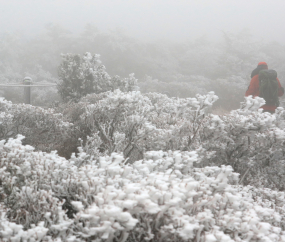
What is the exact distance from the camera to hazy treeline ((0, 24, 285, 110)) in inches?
742

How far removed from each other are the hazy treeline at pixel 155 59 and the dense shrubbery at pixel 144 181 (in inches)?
494

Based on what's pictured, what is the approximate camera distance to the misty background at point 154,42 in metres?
19.5

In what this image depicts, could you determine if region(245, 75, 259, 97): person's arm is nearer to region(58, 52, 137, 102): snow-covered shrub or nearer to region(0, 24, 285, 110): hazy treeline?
region(58, 52, 137, 102): snow-covered shrub

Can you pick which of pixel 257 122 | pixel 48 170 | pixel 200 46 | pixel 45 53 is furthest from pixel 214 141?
pixel 200 46

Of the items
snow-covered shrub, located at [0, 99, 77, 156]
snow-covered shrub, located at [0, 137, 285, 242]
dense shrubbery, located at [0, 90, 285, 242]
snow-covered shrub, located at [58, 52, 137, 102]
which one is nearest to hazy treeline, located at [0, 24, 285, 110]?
snow-covered shrub, located at [58, 52, 137, 102]

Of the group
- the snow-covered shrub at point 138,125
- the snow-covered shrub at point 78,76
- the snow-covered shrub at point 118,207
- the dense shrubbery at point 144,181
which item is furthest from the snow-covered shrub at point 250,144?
the snow-covered shrub at point 78,76

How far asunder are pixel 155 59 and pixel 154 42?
15.4 feet

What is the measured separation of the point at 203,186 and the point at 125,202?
1.05 m

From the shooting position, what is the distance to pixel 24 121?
5582 millimetres

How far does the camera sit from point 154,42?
27.3m

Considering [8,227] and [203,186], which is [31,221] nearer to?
[8,227]

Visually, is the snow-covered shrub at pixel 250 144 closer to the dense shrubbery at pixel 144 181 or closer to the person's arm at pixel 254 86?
the dense shrubbery at pixel 144 181

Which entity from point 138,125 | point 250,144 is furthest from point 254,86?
point 138,125

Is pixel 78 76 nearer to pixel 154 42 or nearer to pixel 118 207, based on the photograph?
pixel 118 207
